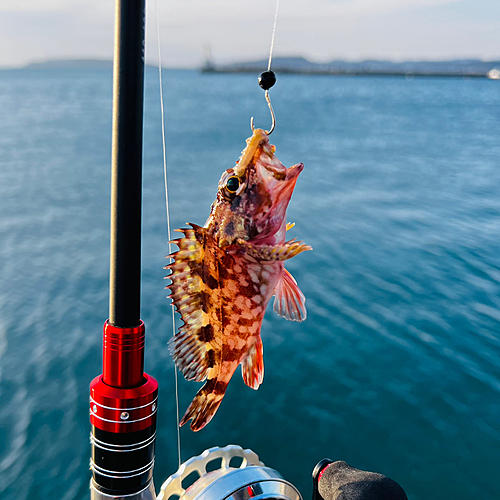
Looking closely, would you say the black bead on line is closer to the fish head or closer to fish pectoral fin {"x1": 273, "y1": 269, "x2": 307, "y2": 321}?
the fish head

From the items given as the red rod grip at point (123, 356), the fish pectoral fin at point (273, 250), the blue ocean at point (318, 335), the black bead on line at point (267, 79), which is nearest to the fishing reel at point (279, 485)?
the red rod grip at point (123, 356)

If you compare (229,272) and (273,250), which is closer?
(273,250)

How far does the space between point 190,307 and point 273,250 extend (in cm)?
33

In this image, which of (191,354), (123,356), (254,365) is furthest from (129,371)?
(254,365)

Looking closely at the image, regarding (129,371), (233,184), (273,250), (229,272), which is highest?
(233,184)

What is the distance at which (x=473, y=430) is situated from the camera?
23.9 feet

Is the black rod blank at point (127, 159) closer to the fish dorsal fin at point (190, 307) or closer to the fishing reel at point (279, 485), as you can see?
the fish dorsal fin at point (190, 307)

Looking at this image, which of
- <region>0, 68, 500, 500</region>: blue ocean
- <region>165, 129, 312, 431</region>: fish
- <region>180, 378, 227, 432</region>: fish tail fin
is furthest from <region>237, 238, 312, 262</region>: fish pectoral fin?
<region>0, 68, 500, 500</region>: blue ocean

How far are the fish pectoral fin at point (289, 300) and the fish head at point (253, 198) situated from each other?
7.3 inches

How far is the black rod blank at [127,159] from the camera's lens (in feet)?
5.50

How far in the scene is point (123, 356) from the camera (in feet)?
6.24

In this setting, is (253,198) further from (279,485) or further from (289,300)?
(279,485)

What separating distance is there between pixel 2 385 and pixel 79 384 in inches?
40.8

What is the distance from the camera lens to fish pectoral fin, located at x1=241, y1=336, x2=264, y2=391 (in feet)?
5.95
